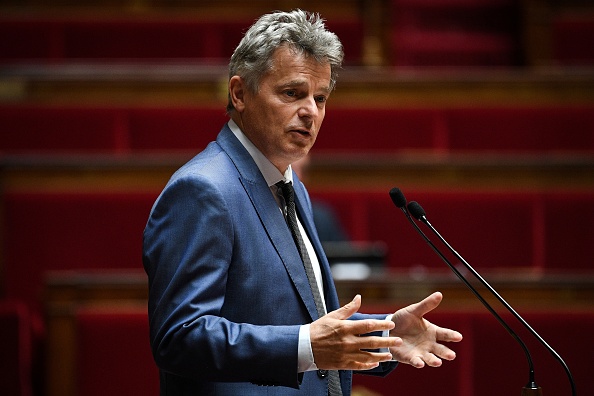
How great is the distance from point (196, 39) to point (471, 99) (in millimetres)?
463

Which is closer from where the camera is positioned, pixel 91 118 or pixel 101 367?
pixel 101 367

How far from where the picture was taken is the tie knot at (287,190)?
1.64ft

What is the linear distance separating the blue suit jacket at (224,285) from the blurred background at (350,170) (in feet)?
1.10

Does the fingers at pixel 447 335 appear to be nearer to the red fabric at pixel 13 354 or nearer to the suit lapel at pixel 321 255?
the suit lapel at pixel 321 255

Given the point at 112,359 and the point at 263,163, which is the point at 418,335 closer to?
the point at 263,163

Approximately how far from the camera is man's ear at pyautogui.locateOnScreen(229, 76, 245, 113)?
0.49 m

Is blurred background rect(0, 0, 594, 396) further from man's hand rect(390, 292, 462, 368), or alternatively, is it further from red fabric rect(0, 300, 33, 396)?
man's hand rect(390, 292, 462, 368)

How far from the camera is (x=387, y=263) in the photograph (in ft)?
3.49

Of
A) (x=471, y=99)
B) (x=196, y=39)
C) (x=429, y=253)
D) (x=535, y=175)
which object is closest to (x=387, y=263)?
(x=429, y=253)

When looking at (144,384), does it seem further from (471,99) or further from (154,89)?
Result: (471,99)

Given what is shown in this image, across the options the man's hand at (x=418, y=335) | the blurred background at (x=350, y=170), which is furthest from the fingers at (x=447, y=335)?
the blurred background at (x=350, y=170)

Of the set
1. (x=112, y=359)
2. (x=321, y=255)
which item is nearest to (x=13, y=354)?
(x=112, y=359)

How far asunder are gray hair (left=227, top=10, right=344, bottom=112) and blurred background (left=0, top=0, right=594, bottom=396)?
0.36 metres

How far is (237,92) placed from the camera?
497 mm
